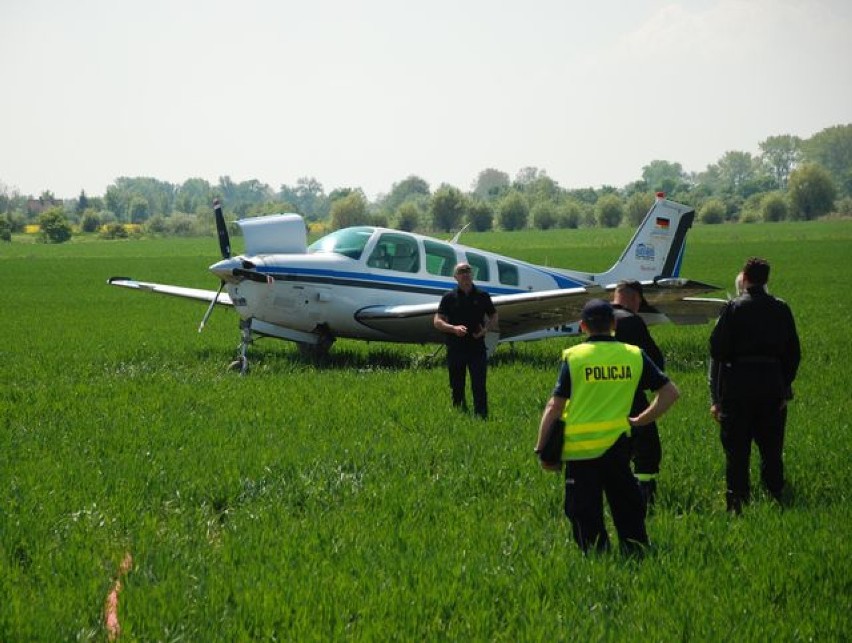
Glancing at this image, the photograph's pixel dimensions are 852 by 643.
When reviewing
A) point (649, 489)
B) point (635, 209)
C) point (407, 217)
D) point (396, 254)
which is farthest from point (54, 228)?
point (649, 489)

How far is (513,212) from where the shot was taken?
404 ft

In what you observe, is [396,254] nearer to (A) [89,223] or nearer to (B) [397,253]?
(B) [397,253]

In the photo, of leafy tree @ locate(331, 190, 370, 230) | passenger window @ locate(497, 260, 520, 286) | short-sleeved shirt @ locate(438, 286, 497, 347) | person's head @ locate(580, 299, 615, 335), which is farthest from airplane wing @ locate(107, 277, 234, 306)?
leafy tree @ locate(331, 190, 370, 230)

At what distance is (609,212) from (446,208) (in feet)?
72.9

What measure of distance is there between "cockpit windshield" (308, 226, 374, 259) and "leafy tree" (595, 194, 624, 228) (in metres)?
112

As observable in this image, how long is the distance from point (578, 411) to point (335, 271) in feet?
32.0

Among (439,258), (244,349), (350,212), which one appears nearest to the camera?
(244,349)

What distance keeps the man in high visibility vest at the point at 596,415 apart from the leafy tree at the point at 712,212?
117 m

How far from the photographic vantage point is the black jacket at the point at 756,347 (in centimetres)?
676

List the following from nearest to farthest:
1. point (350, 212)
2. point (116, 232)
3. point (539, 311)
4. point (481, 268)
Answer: point (539, 311), point (481, 268), point (350, 212), point (116, 232)

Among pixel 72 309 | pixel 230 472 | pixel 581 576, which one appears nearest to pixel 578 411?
pixel 581 576

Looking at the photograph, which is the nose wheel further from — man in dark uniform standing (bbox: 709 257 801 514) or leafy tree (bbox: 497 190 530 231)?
leafy tree (bbox: 497 190 530 231)

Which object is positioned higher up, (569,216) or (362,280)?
(362,280)

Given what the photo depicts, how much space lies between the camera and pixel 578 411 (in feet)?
18.0
